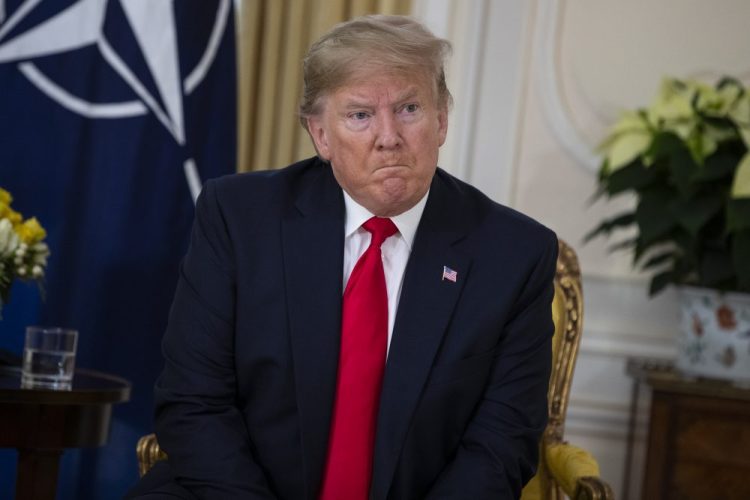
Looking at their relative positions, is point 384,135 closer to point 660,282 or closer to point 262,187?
point 262,187

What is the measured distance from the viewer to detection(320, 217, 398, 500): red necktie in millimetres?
2318

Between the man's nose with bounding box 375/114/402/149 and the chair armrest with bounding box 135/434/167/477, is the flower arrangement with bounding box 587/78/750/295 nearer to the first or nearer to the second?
the man's nose with bounding box 375/114/402/149

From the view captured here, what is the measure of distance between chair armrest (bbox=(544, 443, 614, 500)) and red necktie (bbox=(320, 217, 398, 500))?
0.49 meters

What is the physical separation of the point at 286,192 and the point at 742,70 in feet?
7.95

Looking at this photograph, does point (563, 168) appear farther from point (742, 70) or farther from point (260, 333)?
point (260, 333)

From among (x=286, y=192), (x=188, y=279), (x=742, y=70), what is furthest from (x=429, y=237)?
(x=742, y=70)

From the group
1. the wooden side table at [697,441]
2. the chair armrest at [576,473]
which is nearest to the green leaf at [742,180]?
the wooden side table at [697,441]

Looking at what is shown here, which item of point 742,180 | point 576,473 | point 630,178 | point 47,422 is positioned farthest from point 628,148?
point 47,422

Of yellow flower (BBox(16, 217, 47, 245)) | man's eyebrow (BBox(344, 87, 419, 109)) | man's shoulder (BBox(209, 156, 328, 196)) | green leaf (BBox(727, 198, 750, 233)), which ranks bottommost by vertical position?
yellow flower (BBox(16, 217, 47, 245))

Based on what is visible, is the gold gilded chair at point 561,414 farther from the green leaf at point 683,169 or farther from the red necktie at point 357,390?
the green leaf at point 683,169

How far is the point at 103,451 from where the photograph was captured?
3516mm

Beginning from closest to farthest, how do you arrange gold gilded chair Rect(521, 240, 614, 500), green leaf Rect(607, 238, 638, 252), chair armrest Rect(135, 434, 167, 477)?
1. chair armrest Rect(135, 434, 167, 477)
2. gold gilded chair Rect(521, 240, 614, 500)
3. green leaf Rect(607, 238, 638, 252)

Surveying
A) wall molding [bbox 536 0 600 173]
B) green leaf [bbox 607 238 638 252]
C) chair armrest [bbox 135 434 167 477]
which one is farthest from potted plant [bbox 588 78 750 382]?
chair armrest [bbox 135 434 167 477]

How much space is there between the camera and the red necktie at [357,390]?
232cm
